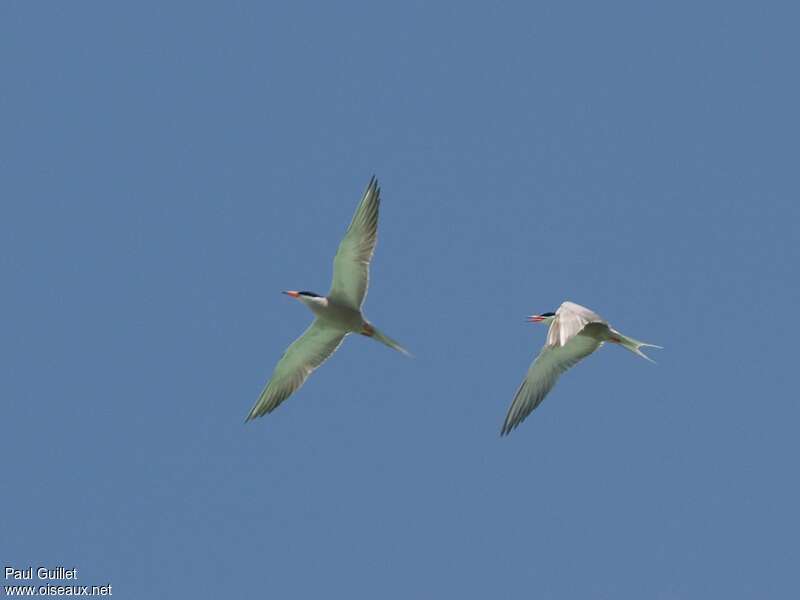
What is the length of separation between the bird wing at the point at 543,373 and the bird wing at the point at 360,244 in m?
2.44

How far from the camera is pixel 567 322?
14.3 m

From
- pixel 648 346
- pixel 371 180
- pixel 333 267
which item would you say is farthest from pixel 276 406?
pixel 648 346

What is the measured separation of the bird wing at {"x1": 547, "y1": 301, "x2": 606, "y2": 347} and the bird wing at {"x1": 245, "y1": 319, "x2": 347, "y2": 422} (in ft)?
10.9

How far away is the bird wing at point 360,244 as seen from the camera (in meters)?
15.2

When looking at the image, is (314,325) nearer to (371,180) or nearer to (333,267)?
(333,267)

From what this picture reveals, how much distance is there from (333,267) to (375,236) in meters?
0.68

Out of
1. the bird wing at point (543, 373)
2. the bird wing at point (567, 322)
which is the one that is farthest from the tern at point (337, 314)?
the bird wing at point (567, 322)

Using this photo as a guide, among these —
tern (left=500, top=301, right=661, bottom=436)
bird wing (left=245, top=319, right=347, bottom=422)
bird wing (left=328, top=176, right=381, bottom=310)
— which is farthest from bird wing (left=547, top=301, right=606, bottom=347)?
bird wing (left=245, top=319, right=347, bottom=422)

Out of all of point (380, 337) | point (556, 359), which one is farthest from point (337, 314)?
point (556, 359)

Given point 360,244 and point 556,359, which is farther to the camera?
point 556,359

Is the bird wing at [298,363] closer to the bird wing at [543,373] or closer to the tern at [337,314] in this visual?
the tern at [337,314]

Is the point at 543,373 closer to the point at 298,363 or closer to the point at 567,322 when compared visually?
the point at 567,322

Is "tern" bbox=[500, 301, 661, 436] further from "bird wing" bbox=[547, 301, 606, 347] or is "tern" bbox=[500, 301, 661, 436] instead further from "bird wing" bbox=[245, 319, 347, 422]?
"bird wing" bbox=[245, 319, 347, 422]

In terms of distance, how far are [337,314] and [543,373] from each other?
2821 millimetres
